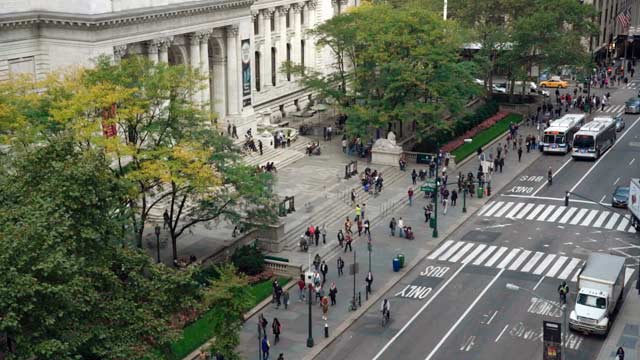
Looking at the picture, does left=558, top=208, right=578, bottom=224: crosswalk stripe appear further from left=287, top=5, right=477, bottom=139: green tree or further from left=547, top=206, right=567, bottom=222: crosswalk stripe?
left=287, top=5, right=477, bottom=139: green tree

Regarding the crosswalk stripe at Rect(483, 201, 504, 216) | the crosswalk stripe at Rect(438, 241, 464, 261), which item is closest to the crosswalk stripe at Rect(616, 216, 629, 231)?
the crosswalk stripe at Rect(483, 201, 504, 216)

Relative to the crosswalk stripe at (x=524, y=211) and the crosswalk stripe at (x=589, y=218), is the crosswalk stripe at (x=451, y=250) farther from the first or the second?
the crosswalk stripe at (x=589, y=218)

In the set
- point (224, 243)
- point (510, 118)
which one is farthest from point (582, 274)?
point (510, 118)

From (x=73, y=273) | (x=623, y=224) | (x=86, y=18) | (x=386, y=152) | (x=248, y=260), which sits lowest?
(x=623, y=224)

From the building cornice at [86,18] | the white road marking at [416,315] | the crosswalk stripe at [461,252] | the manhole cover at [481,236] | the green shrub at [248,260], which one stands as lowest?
the white road marking at [416,315]

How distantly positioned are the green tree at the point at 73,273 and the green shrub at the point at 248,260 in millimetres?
19219

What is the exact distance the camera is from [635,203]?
A: 60406mm

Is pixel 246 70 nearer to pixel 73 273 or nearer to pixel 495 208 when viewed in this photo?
pixel 495 208

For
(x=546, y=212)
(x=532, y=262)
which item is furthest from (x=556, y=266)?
(x=546, y=212)

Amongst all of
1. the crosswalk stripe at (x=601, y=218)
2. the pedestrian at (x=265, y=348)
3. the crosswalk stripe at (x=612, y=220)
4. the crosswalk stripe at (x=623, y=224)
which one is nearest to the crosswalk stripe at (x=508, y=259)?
the crosswalk stripe at (x=601, y=218)

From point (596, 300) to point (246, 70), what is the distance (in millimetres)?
45117

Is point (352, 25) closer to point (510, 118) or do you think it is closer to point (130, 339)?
point (510, 118)

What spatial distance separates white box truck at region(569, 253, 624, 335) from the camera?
4572 cm

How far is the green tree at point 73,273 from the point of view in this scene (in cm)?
2811
